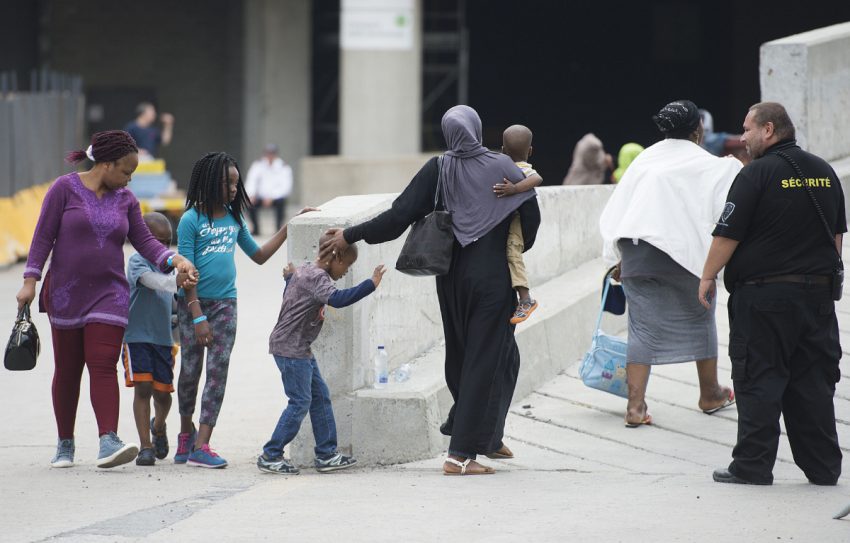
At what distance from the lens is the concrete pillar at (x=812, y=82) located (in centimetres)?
1148

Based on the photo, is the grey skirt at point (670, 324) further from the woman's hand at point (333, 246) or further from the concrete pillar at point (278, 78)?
the concrete pillar at point (278, 78)

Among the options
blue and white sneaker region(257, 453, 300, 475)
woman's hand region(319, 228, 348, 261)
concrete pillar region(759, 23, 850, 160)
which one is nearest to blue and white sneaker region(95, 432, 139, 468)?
blue and white sneaker region(257, 453, 300, 475)

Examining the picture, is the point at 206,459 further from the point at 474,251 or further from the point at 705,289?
the point at 705,289

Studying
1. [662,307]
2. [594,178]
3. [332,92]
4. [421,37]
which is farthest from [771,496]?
[332,92]

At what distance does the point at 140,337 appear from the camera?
7.37 metres

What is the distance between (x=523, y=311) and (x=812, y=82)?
5.94 metres

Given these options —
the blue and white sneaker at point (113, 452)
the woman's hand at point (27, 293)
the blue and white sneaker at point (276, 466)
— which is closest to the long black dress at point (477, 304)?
the blue and white sneaker at point (276, 466)

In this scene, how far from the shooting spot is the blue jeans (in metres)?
6.92

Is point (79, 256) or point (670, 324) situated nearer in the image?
point (79, 256)

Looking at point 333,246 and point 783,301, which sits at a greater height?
point 333,246

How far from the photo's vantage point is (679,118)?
25.2 ft

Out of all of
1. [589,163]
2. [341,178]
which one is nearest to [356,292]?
[589,163]

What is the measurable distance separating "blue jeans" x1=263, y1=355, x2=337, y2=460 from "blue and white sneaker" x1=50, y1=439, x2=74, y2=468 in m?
1.08

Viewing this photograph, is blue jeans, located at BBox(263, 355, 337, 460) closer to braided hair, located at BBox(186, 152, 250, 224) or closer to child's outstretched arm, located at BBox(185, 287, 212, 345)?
child's outstretched arm, located at BBox(185, 287, 212, 345)
